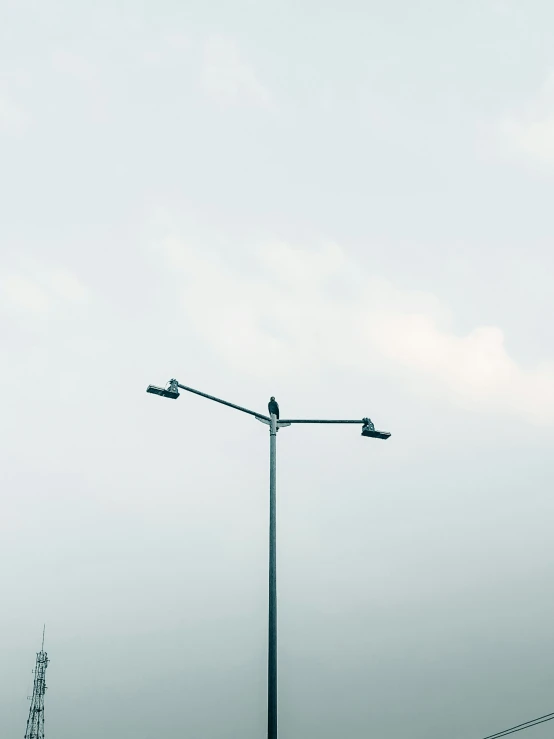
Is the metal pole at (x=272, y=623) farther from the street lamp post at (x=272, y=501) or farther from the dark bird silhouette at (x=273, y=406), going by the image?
the dark bird silhouette at (x=273, y=406)

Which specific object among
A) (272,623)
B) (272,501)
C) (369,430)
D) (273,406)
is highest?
(273,406)

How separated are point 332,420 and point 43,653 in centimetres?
8733

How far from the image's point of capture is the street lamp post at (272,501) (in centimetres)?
1416

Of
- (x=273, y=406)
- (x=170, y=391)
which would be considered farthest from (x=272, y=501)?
(x=170, y=391)

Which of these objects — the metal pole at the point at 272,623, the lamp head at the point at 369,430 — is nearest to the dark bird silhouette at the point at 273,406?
the metal pole at the point at 272,623

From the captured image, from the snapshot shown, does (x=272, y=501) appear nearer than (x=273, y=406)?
Yes

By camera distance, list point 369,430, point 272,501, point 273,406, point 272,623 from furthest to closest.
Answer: point 369,430
point 273,406
point 272,501
point 272,623

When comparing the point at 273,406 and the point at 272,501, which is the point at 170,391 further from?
the point at 272,501

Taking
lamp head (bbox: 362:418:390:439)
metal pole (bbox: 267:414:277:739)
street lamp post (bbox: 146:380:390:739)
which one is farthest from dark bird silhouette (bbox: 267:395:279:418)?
lamp head (bbox: 362:418:390:439)

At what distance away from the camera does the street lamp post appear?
46.4 ft

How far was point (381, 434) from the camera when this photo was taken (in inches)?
706

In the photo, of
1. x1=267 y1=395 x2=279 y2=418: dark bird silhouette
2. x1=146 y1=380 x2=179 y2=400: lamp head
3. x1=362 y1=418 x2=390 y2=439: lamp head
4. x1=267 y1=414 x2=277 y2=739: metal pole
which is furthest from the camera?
x1=362 y1=418 x2=390 y2=439: lamp head

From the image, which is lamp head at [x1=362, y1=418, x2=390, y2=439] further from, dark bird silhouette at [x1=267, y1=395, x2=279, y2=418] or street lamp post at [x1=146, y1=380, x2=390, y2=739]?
dark bird silhouette at [x1=267, y1=395, x2=279, y2=418]

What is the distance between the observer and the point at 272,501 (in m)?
15.8
